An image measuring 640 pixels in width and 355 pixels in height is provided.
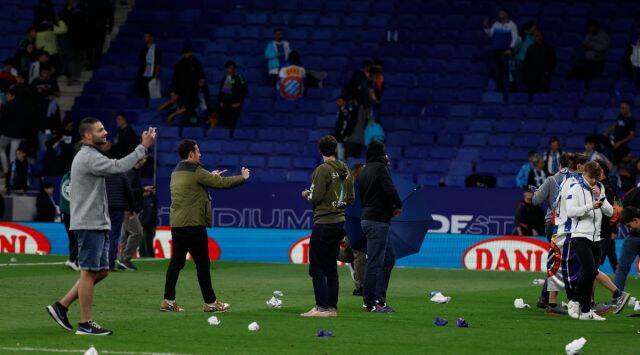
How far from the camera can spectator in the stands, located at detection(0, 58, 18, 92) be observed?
3488cm

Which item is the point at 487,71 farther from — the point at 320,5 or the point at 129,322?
the point at 129,322

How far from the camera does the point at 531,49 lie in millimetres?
32969

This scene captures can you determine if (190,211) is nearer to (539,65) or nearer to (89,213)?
(89,213)

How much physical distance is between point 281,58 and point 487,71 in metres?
5.21

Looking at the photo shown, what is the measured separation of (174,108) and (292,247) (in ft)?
24.2

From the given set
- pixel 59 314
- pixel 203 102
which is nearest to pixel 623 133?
pixel 203 102

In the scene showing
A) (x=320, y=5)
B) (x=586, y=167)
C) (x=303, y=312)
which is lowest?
(x=303, y=312)

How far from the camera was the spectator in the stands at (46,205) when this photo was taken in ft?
104

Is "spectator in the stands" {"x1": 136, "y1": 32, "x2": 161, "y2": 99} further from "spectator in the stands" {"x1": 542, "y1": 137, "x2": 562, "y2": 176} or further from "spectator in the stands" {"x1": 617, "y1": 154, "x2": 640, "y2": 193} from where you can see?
"spectator in the stands" {"x1": 617, "y1": 154, "x2": 640, "y2": 193}

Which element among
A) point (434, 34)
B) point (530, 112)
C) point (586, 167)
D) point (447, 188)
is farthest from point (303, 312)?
point (434, 34)

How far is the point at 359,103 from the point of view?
1268 inches

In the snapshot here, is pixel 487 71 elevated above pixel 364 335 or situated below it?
above

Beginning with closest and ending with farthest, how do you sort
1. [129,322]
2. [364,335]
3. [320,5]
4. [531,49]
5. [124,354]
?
[124,354]
[364,335]
[129,322]
[531,49]
[320,5]

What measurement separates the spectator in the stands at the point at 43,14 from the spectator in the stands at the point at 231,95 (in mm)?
5586
